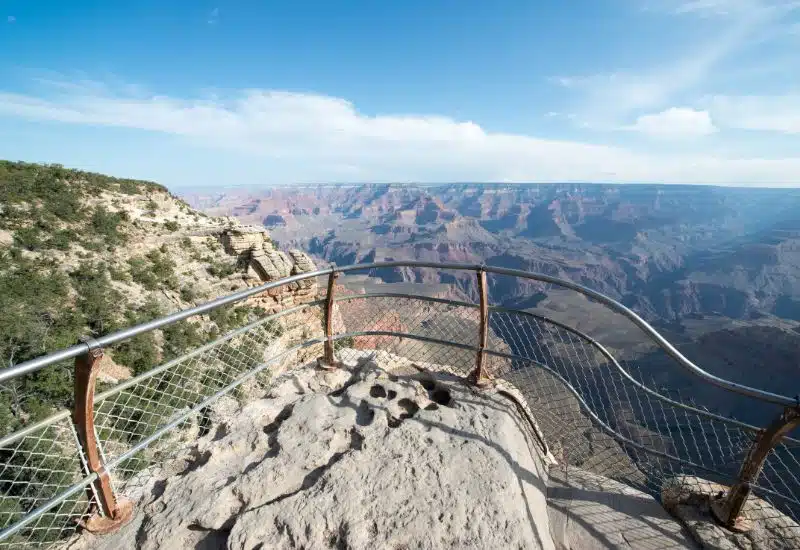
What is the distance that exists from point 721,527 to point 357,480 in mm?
2683

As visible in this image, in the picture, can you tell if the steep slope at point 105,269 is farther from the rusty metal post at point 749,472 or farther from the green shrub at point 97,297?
the rusty metal post at point 749,472

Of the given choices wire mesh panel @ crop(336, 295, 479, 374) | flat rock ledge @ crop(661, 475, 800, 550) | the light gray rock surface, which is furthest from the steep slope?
flat rock ledge @ crop(661, 475, 800, 550)

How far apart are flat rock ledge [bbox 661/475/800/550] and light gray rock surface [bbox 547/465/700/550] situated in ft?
0.31

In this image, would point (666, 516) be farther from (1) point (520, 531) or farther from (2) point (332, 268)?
(2) point (332, 268)

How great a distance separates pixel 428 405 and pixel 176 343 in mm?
15381

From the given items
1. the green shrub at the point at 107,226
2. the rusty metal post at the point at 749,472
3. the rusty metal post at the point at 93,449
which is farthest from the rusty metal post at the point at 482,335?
the green shrub at the point at 107,226

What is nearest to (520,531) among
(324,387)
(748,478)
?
(748,478)

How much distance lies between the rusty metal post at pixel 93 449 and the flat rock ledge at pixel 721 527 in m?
4.12

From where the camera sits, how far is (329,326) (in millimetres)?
4402

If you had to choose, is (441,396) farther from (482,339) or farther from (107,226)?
(107,226)

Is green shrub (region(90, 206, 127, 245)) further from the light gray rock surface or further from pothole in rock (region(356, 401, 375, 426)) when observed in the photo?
the light gray rock surface

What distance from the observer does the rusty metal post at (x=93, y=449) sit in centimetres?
222

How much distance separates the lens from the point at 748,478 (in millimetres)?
2555

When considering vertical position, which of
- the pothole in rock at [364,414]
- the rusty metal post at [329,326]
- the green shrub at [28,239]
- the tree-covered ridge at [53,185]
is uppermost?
the tree-covered ridge at [53,185]
